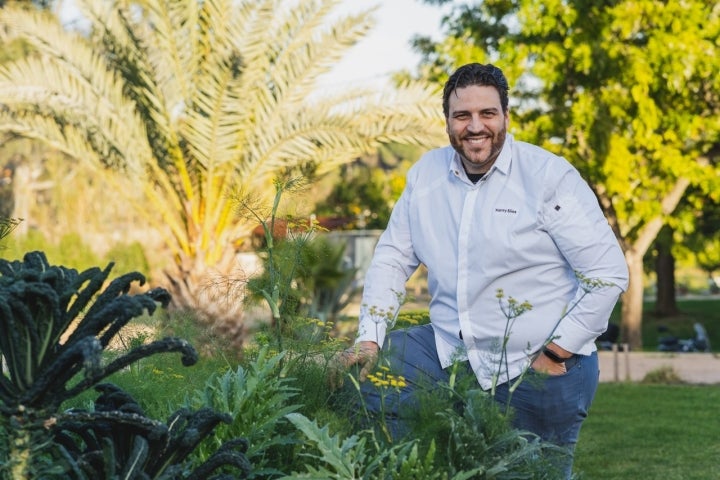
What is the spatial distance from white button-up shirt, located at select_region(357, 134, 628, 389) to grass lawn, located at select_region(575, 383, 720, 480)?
3773mm

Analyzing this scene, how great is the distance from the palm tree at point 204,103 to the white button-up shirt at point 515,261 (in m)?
8.95

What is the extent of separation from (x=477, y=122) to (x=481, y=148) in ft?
0.29

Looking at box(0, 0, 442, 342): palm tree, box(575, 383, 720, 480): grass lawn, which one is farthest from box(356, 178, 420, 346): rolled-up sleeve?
box(0, 0, 442, 342): palm tree

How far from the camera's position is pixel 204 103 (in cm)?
1288

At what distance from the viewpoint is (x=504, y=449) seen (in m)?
2.71

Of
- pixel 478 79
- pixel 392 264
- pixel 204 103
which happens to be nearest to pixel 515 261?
pixel 392 264

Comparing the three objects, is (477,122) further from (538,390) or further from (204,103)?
(204,103)

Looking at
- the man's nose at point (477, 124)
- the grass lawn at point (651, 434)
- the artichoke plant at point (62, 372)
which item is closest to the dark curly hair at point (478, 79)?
the man's nose at point (477, 124)

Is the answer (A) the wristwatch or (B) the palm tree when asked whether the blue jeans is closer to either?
(A) the wristwatch

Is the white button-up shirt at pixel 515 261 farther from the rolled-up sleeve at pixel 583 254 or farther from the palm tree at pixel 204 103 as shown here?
the palm tree at pixel 204 103

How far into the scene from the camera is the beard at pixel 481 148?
359 cm

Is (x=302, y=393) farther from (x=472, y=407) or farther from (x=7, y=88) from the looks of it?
(x=7, y=88)

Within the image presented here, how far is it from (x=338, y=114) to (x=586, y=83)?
7.31 m

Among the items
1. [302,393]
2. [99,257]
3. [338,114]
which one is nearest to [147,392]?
[302,393]
